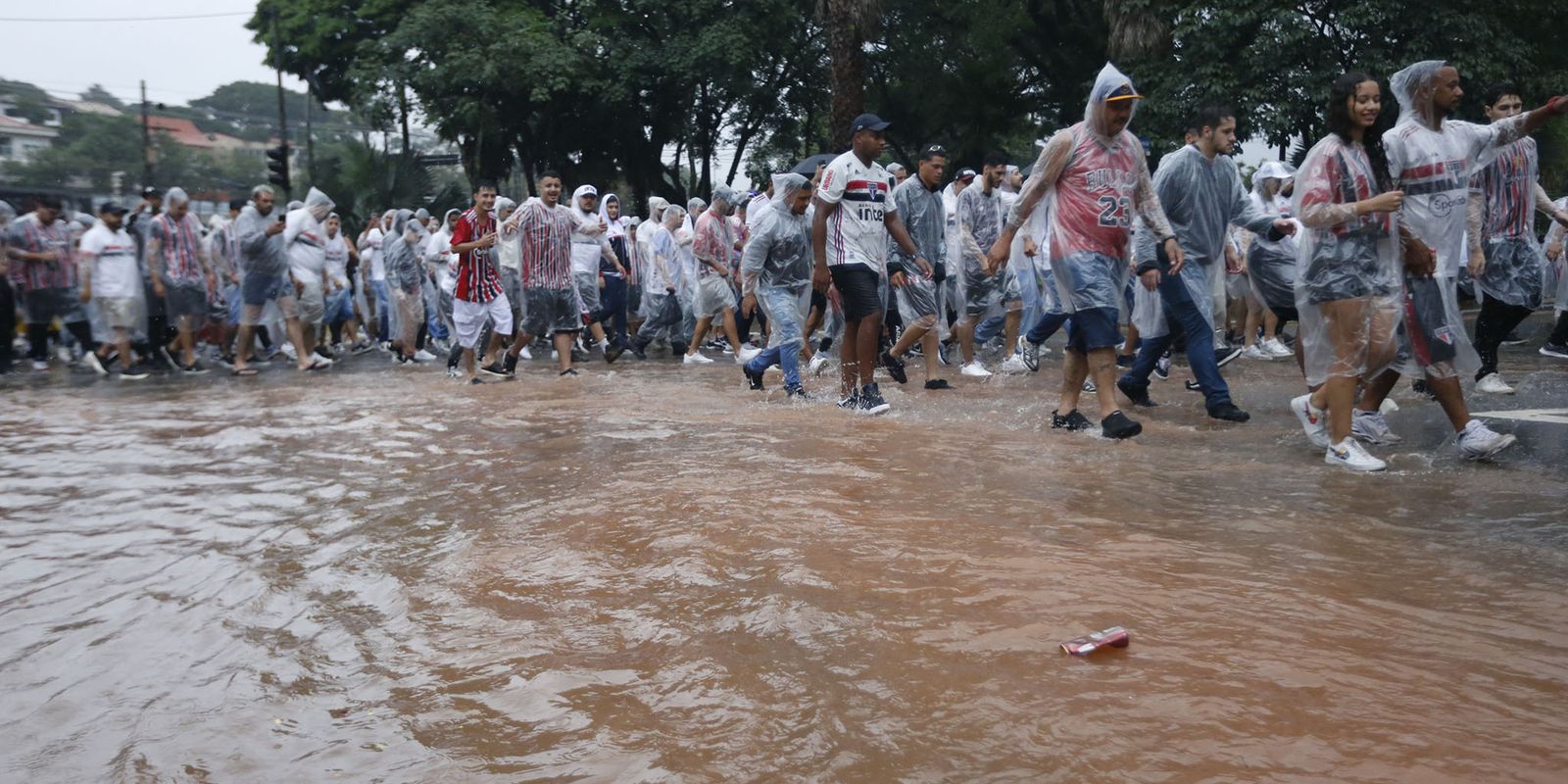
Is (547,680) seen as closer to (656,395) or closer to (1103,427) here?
(1103,427)

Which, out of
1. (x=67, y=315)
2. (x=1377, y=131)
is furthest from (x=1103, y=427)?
(x=67, y=315)

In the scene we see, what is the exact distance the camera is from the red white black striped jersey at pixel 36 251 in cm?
1528

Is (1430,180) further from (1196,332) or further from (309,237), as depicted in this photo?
(309,237)

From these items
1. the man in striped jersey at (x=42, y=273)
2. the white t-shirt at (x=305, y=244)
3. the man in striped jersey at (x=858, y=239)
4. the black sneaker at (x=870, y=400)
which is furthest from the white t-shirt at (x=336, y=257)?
the black sneaker at (x=870, y=400)

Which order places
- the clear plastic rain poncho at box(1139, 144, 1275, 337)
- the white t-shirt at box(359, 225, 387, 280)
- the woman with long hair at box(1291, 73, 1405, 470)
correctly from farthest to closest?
the white t-shirt at box(359, 225, 387, 280) → the clear plastic rain poncho at box(1139, 144, 1275, 337) → the woman with long hair at box(1291, 73, 1405, 470)

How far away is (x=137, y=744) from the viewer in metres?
2.94

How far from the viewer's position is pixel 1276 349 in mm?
12148

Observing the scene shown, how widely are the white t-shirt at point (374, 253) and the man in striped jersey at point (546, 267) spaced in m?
7.64

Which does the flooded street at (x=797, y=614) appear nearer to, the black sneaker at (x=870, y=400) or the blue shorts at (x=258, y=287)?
the black sneaker at (x=870, y=400)

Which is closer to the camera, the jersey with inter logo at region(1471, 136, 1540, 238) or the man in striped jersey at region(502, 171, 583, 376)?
the jersey with inter logo at region(1471, 136, 1540, 238)

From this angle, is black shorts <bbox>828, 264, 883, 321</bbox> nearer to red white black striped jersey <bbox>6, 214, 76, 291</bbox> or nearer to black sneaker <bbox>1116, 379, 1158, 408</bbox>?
black sneaker <bbox>1116, 379, 1158, 408</bbox>

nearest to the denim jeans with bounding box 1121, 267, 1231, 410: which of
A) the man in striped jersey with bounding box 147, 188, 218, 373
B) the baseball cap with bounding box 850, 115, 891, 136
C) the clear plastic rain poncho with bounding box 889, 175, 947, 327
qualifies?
the baseball cap with bounding box 850, 115, 891, 136

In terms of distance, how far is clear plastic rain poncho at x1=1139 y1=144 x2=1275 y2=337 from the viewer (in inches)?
307

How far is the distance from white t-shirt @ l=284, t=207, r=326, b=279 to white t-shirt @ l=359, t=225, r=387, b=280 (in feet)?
15.0
